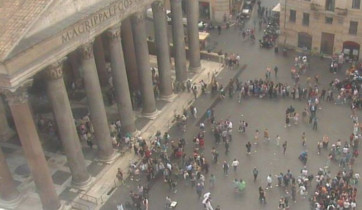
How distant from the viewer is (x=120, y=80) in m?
48.2

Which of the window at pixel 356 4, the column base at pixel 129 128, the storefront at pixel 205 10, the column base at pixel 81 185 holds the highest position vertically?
the window at pixel 356 4

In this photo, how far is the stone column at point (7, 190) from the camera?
40541 millimetres

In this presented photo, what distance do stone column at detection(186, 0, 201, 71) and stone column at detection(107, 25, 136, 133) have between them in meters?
13.7

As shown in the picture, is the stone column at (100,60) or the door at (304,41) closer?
the stone column at (100,60)

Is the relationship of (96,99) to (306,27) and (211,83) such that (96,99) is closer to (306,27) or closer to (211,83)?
(211,83)

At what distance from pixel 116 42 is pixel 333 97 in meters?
26.3

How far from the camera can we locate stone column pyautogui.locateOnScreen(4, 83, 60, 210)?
36312 mm

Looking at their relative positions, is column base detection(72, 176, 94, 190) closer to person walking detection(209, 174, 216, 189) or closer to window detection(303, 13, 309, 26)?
person walking detection(209, 174, 216, 189)

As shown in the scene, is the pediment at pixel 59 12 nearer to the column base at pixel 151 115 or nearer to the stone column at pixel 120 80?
the stone column at pixel 120 80

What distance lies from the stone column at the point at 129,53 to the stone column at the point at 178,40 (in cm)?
518

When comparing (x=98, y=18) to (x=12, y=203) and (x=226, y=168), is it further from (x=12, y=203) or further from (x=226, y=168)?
(x=226, y=168)

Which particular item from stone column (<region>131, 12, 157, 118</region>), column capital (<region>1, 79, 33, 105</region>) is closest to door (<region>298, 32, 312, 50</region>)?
stone column (<region>131, 12, 157, 118</region>)

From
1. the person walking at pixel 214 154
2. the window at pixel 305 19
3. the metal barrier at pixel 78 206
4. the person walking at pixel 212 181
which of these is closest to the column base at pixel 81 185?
the metal barrier at pixel 78 206

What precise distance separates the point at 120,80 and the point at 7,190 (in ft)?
46.6
